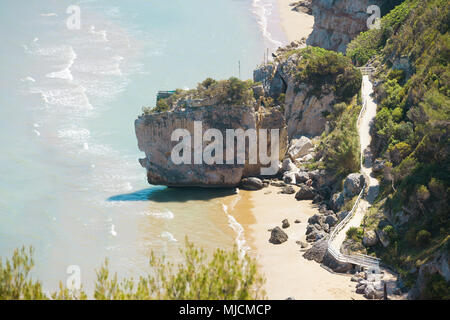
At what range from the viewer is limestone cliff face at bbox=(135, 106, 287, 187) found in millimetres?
65750

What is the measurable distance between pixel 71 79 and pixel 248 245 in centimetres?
5804

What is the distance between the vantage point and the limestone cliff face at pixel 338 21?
90250 millimetres

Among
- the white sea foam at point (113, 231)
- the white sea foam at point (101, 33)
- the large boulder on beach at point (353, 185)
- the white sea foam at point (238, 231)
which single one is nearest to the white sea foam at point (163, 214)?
the white sea foam at point (113, 231)

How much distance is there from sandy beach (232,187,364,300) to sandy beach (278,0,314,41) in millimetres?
59939

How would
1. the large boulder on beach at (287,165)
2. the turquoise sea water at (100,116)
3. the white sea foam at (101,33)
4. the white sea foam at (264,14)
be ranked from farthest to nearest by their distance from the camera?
the white sea foam at (101,33) → the white sea foam at (264,14) → the large boulder on beach at (287,165) → the turquoise sea water at (100,116)

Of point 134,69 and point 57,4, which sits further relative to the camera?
point 57,4

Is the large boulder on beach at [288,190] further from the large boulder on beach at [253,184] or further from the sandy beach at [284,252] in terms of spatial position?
the large boulder on beach at [253,184]

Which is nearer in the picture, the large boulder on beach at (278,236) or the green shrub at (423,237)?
the green shrub at (423,237)

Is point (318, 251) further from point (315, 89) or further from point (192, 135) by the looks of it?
point (315, 89)

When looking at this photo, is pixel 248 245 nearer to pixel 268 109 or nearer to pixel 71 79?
pixel 268 109

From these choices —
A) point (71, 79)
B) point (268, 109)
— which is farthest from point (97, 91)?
point (268, 109)

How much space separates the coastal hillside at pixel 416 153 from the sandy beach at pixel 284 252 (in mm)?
4080

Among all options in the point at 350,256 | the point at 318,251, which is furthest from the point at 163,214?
the point at 350,256

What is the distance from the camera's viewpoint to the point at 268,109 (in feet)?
224
